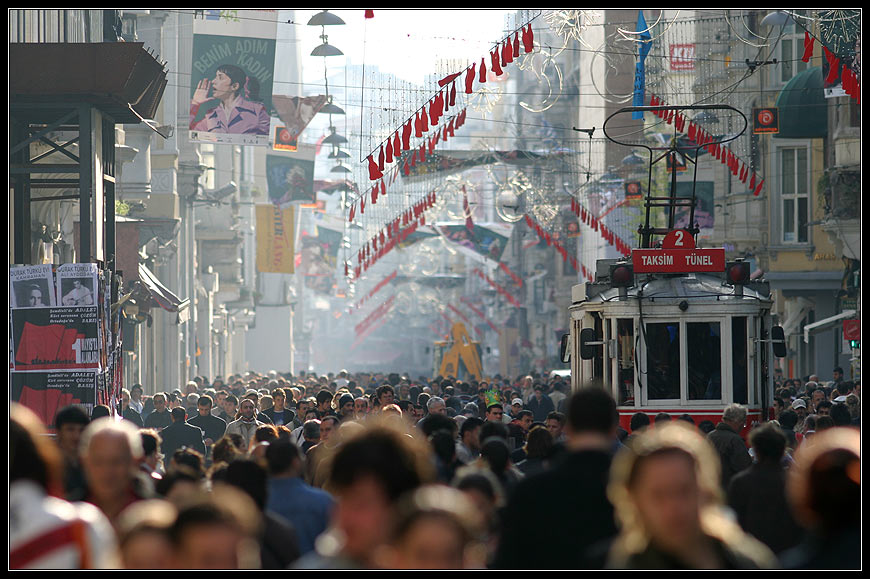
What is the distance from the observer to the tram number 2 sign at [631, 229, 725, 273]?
16.7 meters

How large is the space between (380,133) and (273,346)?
2687 inches

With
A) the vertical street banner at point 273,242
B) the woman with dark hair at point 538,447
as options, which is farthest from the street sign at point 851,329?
the vertical street banner at point 273,242

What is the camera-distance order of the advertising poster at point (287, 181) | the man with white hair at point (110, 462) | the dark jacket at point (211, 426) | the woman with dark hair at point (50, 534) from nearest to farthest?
the woman with dark hair at point (50, 534) → the man with white hair at point (110, 462) → the dark jacket at point (211, 426) → the advertising poster at point (287, 181)

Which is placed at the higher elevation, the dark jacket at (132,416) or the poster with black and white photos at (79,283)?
the poster with black and white photos at (79,283)

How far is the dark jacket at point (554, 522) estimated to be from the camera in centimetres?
559

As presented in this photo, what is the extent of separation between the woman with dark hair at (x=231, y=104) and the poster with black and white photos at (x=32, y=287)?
1167 cm

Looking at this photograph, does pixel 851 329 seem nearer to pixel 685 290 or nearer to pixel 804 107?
pixel 804 107

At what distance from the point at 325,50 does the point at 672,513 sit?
30078 millimetres

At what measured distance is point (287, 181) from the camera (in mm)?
47281

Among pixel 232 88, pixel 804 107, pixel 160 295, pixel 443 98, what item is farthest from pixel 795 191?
pixel 443 98

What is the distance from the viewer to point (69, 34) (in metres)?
27.4

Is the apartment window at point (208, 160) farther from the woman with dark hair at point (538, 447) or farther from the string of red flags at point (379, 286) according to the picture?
the woman with dark hair at point (538, 447)

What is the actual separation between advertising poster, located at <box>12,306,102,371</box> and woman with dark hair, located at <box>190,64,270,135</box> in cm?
1173

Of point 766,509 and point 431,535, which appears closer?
point 431,535
